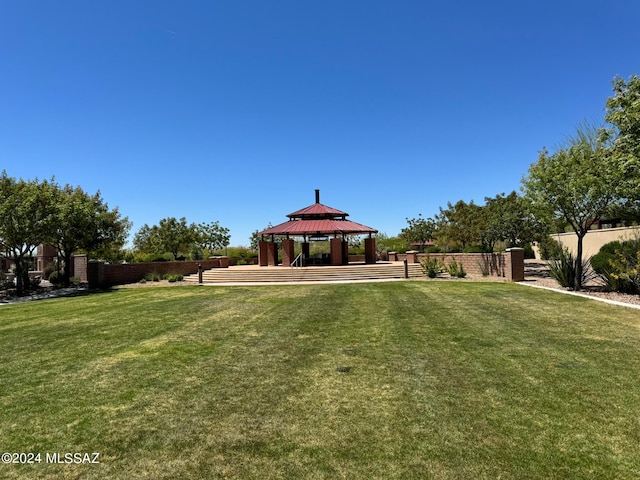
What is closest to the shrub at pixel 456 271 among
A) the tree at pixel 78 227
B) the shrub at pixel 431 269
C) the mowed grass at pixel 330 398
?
the shrub at pixel 431 269

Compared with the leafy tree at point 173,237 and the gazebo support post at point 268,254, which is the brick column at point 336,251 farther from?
the leafy tree at point 173,237

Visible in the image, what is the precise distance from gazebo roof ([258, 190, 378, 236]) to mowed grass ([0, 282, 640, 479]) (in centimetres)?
1673

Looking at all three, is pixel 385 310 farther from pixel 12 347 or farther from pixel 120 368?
pixel 12 347

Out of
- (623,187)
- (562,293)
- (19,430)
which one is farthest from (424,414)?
(562,293)

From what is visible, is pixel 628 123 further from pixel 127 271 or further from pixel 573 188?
pixel 127 271

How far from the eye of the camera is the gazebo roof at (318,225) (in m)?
26.1

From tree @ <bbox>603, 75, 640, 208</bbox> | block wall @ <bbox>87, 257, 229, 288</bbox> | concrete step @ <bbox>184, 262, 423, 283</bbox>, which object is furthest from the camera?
block wall @ <bbox>87, 257, 229, 288</bbox>

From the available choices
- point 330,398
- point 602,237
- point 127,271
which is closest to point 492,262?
point 602,237

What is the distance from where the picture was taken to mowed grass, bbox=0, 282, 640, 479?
3.40m

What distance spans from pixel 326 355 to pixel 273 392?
1.76 m

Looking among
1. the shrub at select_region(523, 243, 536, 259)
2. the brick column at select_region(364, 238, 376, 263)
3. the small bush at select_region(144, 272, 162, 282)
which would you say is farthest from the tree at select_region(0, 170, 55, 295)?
the shrub at select_region(523, 243, 536, 259)

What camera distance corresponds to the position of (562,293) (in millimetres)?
13898

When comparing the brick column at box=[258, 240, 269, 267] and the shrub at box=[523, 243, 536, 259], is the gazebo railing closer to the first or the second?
the brick column at box=[258, 240, 269, 267]

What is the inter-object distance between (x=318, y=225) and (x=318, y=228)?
69 cm
